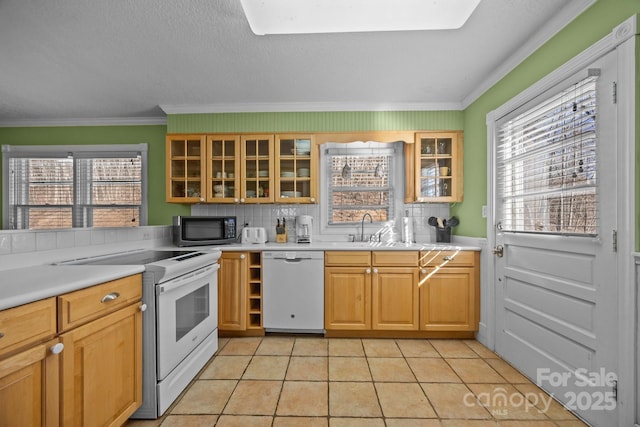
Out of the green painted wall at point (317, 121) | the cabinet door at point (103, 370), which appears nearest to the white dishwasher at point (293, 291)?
the cabinet door at point (103, 370)

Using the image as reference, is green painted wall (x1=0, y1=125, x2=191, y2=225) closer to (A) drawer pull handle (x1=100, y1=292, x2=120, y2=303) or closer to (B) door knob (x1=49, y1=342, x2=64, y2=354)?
(A) drawer pull handle (x1=100, y1=292, x2=120, y2=303)

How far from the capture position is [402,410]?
1.68m

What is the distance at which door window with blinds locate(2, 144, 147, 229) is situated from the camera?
11.6 ft

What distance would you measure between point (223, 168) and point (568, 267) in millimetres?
3027

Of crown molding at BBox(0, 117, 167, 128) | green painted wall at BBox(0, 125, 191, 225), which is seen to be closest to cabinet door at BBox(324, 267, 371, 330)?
green painted wall at BBox(0, 125, 191, 225)

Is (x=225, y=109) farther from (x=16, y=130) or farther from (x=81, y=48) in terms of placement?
(x=16, y=130)

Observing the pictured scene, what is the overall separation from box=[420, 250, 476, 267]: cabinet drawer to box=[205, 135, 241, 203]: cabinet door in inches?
79.4

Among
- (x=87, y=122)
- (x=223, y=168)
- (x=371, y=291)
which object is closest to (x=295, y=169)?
(x=223, y=168)

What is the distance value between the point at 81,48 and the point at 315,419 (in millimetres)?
2977

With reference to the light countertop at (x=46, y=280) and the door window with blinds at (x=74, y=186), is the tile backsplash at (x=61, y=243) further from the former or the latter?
the door window with blinds at (x=74, y=186)

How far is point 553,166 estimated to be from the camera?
1.79 m

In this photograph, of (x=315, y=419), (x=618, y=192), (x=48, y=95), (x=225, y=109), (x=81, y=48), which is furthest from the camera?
(x=225, y=109)

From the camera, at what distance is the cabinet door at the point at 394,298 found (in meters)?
2.64

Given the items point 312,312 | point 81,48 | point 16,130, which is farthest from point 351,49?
point 16,130
